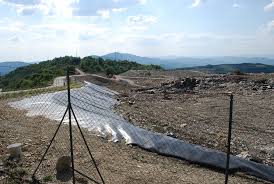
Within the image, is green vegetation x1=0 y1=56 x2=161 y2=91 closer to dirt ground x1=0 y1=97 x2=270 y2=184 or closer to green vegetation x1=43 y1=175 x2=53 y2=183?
dirt ground x1=0 y1=97 x2=270 y2=184

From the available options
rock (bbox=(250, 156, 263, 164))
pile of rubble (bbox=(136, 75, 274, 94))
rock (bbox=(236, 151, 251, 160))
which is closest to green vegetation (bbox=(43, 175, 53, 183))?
rock (bbox=(236, 151, 251, 160))

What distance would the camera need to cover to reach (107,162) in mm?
8922

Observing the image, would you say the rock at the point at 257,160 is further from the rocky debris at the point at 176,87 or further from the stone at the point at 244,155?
the rocky debris at the point at 176,87

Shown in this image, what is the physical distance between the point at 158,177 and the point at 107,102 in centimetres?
1197

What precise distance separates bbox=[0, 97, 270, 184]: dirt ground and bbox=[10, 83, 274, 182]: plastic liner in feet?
0.88

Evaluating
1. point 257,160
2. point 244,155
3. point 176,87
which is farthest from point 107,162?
point 176,87

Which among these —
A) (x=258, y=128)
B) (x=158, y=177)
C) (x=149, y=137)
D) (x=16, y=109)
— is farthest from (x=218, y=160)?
(x=16, y=109)

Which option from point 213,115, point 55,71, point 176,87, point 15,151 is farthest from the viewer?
point 55,71

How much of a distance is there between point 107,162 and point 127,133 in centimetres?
293

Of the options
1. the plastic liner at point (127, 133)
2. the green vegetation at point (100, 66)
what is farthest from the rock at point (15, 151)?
the green vegetation at point (100, 66)

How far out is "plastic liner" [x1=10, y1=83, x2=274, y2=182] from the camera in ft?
29.4

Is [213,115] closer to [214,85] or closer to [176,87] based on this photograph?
[176,87]

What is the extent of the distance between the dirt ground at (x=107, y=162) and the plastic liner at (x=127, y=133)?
269 mm

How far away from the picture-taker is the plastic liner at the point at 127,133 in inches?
352
